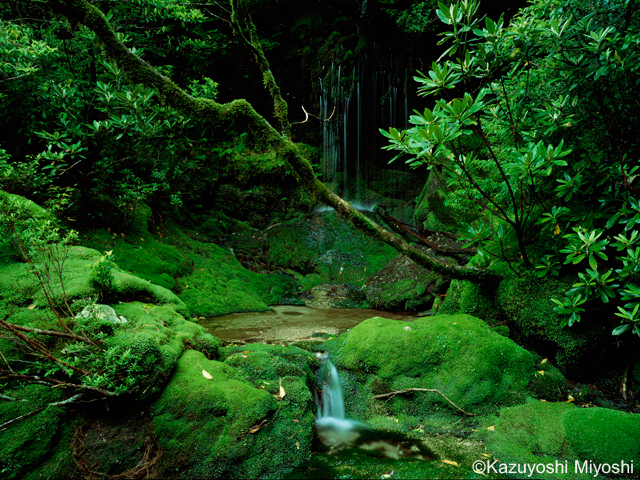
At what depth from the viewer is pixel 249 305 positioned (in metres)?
8.19

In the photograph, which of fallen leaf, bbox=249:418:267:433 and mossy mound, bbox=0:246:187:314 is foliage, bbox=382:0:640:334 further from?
mossy mound, bbox=0:246:187:314

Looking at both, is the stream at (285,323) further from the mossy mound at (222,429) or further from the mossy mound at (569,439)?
the mossy mound at (569,439)

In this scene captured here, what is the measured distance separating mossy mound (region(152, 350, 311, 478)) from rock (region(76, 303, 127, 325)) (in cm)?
81

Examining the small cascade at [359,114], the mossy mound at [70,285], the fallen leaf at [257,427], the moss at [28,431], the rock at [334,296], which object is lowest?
the rock at [334,296]

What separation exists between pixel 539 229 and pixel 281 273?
282 inches

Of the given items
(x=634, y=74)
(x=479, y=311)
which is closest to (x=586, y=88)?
(x=634, y=74)

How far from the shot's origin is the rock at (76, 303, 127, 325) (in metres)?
3.18

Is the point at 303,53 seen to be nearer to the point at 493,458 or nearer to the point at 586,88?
the point at 586,88

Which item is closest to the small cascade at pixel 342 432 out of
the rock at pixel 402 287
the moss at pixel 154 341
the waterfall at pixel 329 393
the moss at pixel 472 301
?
the waterfall at pixel 329 393

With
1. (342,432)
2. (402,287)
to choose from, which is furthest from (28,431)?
(402,287)

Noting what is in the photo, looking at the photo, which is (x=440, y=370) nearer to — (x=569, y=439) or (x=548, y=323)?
(x=569, y=439)

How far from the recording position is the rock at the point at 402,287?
7820mm

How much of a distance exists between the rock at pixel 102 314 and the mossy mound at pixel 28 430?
628 millimetres

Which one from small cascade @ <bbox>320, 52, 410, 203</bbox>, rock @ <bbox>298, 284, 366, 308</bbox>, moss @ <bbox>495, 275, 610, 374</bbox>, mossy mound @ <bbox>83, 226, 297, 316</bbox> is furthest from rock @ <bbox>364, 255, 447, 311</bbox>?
small cascade @ <bbox>320, 52, 410, 203</bbox>
